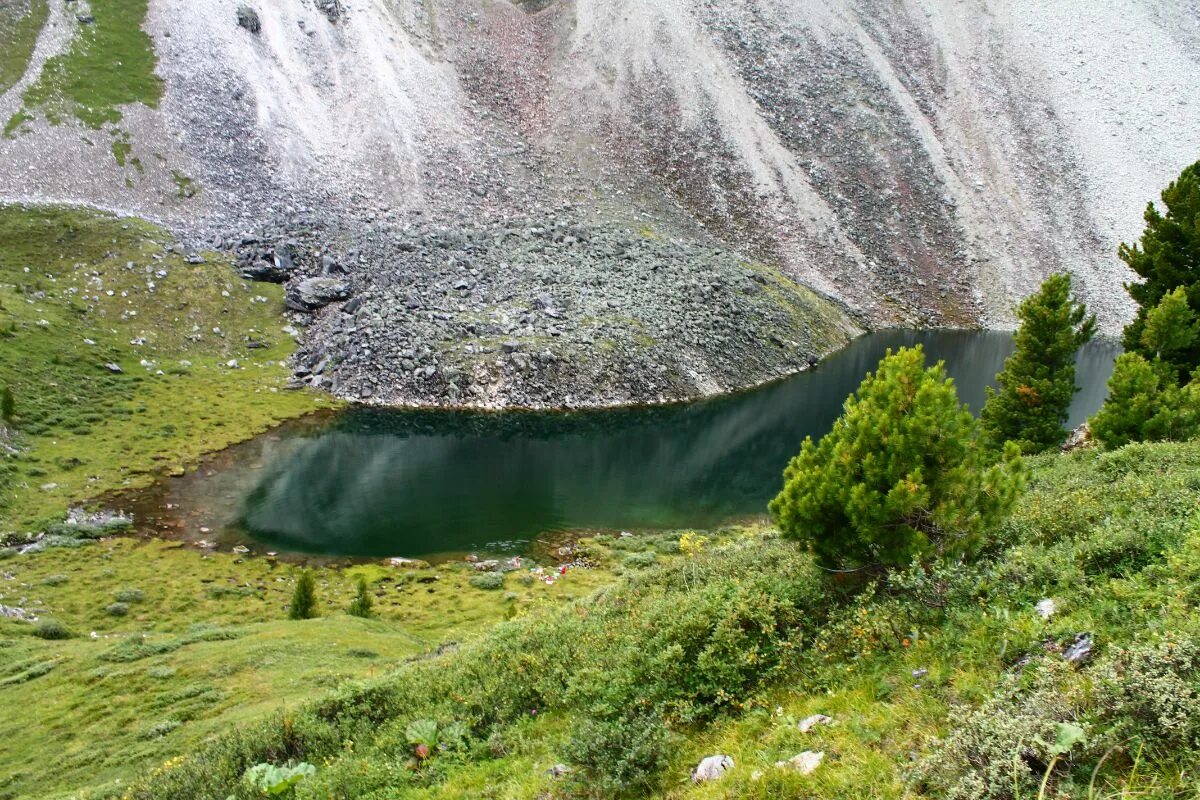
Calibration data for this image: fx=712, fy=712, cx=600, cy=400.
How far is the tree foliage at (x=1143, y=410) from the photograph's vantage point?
22.2 m

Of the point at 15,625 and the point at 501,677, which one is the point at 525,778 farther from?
the point at 15,625

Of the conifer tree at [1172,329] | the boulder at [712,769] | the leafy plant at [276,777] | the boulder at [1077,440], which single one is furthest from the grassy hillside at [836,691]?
the conifer tree at [1172,329]

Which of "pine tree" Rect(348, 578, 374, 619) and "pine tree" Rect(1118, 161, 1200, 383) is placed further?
"pine tree" Rect(1118, 161, 1200, 383)

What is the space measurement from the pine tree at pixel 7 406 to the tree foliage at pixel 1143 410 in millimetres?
55726

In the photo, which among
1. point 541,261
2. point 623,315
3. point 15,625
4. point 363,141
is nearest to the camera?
point 15,625

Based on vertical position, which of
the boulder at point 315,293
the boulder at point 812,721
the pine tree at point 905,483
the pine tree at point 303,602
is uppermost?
the boulder at point 315,293

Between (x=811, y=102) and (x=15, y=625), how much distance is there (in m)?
112

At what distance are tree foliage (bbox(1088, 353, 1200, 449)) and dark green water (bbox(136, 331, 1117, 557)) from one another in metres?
23.3

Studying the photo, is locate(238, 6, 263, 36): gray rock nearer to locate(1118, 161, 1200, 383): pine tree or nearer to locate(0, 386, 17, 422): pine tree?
locate(0, 386, 17, 422): pine tree

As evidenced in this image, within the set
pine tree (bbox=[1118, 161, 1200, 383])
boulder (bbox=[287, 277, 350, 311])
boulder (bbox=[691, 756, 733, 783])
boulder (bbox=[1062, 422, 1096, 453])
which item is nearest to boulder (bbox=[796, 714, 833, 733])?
boulder (bbox=[691, 756, 733, 783])

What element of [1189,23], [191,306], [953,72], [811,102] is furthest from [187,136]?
[1189,23]

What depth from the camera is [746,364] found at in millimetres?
73500

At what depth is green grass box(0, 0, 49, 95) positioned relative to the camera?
77.8m

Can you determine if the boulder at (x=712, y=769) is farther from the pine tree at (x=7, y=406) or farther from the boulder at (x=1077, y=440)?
the pine tree at (x=7, y=406)
